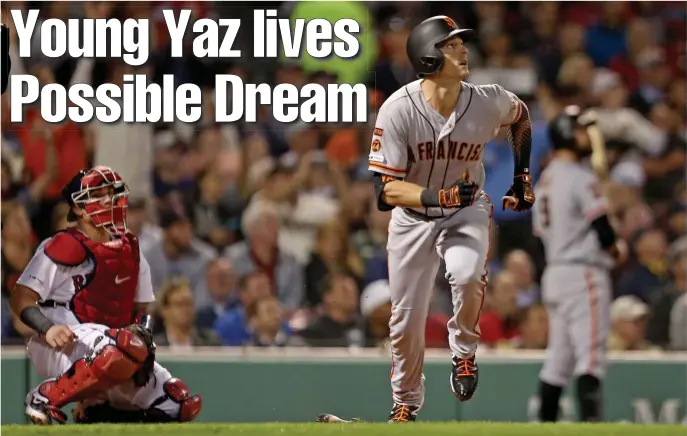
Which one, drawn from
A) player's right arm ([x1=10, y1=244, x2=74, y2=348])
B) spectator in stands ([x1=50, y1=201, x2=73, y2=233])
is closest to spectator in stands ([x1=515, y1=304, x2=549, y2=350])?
spectator in stands ([x1=50, y1=201, x2=73, y2=233])

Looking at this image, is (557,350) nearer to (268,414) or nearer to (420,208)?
(268,414)

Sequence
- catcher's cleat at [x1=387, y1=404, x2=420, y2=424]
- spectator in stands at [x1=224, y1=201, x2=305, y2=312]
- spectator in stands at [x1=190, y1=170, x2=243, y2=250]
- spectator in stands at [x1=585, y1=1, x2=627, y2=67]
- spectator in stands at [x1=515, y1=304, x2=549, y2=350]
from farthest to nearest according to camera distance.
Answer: spectator in stands at [x1=585, y1=1, x2=627, y2=67]
spectator in stands at [x1=190, y1=170, x2=243, y2=250]
spectator in stands at [x1=515, y1=304, x2=549, y2=350]
spectator in stands at [x1=224, y1=201, x2=305, y2=312]
catcher's cleat at [x1=387, y1=404, x2=420, y2=424]

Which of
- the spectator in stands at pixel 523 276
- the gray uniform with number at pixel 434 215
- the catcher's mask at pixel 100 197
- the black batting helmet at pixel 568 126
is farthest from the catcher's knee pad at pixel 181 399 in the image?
the spectator in stands at pixel 523 276

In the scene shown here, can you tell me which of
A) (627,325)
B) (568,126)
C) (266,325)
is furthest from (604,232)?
(266,325)

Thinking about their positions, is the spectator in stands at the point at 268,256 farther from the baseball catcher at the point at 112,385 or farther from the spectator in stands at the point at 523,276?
the baseball catcher at the point at 112,385

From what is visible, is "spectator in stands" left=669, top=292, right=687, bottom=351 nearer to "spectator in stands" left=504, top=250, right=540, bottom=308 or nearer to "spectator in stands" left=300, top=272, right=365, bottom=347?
"spectator in stands" left=504, top=250, right=540, bottom=308

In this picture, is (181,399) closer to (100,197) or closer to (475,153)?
(100,197)
